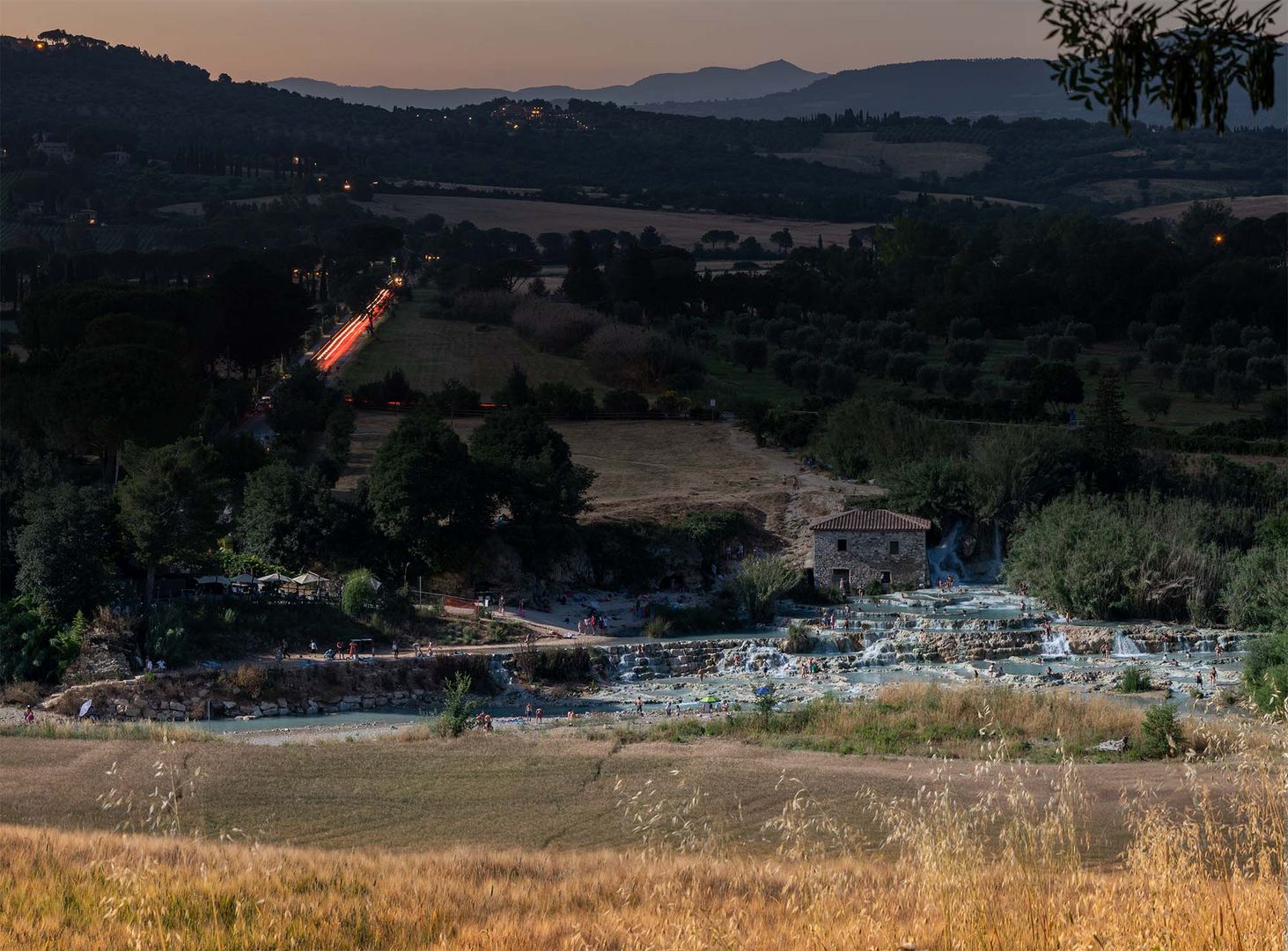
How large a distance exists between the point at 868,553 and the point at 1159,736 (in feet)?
56.1

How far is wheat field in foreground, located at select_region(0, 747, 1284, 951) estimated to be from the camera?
8.62 meters

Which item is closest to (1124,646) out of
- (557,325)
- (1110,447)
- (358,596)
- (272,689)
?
(1110,447)

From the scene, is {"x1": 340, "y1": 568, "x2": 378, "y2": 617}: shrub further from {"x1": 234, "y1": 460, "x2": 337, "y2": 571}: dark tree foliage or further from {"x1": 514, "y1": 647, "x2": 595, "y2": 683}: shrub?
{"x1": 514, "y1": 647, "x2": 595, "y2": 683}: shrub

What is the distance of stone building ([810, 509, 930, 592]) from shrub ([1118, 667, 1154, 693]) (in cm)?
936

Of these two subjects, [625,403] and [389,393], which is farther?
[389,393]

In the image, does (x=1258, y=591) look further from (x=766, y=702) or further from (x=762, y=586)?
(x=766, y=702)

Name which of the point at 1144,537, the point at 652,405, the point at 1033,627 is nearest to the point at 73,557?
the point at 1033,627

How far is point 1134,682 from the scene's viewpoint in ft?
107

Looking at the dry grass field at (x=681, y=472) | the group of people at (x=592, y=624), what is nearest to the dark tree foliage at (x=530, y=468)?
the dry grass field at (x=681, y=472)

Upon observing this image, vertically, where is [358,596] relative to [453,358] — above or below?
below

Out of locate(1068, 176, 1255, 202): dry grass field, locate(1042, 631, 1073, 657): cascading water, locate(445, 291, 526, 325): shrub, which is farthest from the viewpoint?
locate(1068, 176, 1255, 202): dry grass field

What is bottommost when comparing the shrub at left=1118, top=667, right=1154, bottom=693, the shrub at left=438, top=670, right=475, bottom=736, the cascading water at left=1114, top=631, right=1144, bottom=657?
the cascading water at left=1114, top=631, right=1144, bottom=657

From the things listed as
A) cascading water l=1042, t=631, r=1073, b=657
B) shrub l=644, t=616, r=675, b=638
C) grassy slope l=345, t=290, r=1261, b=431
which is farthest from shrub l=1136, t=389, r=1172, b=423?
shrub l=644, t=616, r=675, b=638

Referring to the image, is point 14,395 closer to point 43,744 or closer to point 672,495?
point 672,495
